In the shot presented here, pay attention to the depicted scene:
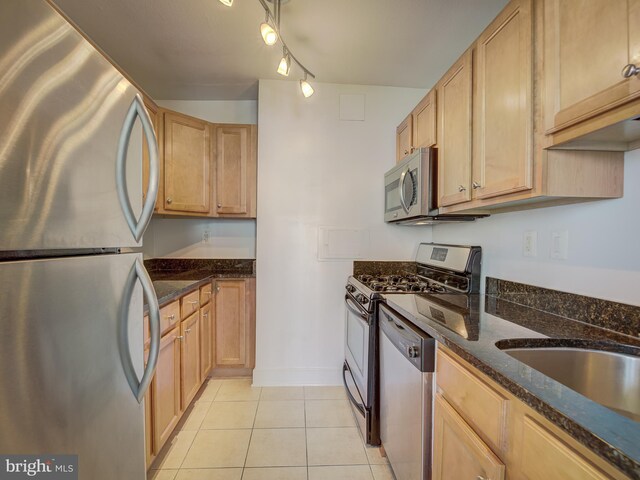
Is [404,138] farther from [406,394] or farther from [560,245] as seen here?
[406,394]

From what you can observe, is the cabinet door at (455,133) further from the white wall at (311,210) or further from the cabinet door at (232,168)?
the cabinet door at (232,168)

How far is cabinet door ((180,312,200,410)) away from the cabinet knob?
2.23 metres

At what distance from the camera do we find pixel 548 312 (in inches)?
50.5

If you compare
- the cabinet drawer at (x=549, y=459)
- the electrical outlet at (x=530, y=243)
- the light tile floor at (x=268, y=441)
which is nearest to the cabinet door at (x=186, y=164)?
the light tile floor at (x=268, y=441)

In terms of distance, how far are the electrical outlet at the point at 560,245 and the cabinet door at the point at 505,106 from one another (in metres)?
0.34

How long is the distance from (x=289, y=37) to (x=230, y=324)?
7.52ft

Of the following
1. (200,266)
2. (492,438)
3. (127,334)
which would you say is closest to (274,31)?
(127,334)

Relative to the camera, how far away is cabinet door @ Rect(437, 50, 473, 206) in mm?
1427

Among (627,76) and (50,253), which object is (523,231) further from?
(50,253)

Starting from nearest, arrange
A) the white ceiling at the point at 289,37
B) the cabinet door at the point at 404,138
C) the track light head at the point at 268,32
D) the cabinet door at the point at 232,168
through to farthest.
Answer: the track light head at the point at 268,32 → the white ceiling at the point at 289,37 → the cabinet door at the point at 404,138 → the cabinet door at the point at 232,168

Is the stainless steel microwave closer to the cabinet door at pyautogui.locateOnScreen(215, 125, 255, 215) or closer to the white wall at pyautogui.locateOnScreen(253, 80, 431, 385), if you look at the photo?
the white wall at pyautogui.locateOnScreen(253, 80, 431, 385)

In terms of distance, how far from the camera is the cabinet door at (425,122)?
1797mm

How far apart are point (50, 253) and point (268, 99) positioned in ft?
7.27

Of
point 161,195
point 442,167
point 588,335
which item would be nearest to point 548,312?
point 588,335
